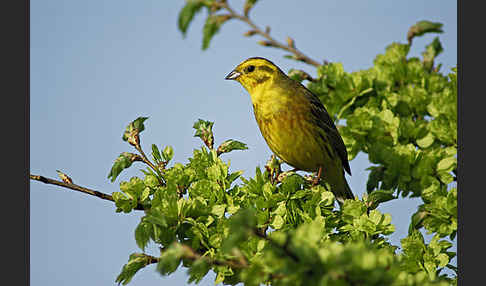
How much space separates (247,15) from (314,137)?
8.00ft

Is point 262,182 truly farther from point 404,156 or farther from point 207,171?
point 404,156

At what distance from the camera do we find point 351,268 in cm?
→ 138

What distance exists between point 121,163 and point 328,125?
231cm

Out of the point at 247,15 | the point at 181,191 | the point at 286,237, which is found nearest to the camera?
the point at 286,237

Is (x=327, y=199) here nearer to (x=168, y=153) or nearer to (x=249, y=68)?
(x=168, y=153)

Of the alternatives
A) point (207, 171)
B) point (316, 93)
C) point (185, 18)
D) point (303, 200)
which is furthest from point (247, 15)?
point (316, 93)

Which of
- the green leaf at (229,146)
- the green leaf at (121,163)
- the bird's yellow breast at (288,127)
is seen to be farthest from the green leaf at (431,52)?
the green leaf at (121,163)

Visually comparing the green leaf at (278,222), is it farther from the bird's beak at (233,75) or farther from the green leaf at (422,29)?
the bird's beak at (233,75)

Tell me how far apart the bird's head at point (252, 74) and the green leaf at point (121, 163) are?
1803mm

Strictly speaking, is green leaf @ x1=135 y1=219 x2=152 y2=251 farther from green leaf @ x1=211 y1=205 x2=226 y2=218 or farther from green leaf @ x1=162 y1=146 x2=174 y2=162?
green leaf @ x1=162 y1=146 x2=174 y2=162

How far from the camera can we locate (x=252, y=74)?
457 cm

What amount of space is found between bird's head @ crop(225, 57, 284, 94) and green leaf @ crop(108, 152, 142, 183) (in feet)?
5.92

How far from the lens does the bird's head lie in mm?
4547

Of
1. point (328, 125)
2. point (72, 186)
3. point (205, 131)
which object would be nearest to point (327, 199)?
point (205, 131)
